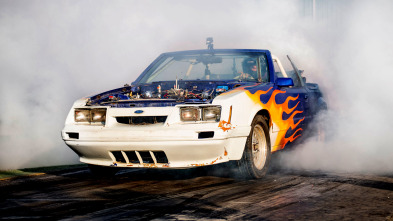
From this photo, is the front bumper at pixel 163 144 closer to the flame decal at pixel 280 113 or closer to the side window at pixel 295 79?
the flame decal at pixel 280 113

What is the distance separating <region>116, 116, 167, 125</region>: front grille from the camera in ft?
17.6

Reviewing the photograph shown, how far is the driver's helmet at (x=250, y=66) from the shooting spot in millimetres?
6797

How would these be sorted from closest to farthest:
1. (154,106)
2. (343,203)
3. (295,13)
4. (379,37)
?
(343,203) → (154,106) → (379,37) → (295,13)

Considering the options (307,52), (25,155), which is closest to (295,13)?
(307,52)

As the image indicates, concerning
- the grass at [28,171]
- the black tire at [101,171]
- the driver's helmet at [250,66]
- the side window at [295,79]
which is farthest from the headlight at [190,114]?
the side window at [295,79]

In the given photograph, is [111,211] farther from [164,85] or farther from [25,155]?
[25,155]

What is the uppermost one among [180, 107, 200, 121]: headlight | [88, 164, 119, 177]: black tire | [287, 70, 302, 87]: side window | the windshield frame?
the windshield frame

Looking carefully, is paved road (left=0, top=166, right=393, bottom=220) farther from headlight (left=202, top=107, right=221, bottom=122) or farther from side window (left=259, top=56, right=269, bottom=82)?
side window (left=259, top=56, right=269, bottom=82)

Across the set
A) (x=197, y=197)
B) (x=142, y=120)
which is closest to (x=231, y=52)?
(x=142, y=120)

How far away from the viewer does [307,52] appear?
15289 mm

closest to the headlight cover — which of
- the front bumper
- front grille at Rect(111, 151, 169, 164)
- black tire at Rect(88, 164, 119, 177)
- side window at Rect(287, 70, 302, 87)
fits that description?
the front bumper

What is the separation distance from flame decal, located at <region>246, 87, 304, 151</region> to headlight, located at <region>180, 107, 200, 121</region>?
0.67 m

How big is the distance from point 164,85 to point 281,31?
442 inches

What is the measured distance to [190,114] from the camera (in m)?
5.31
